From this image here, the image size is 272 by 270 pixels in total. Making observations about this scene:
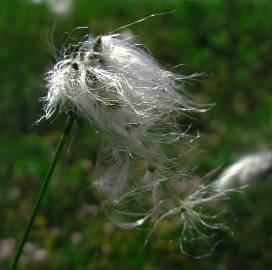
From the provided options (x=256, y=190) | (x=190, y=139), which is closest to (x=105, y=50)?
(x=190, y=139)

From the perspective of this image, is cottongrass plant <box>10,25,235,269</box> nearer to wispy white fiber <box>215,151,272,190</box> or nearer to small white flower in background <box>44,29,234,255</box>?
small white flower in background <box>44,29,234,255</box>

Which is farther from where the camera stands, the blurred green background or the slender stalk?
the blurred green background

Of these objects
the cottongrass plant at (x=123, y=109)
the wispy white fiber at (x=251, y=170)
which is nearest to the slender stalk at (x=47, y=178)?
the cottongrass plant at (x=123, y=109)

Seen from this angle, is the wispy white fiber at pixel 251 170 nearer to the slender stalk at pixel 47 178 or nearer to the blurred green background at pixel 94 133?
the blurred green background at pixel 94 133

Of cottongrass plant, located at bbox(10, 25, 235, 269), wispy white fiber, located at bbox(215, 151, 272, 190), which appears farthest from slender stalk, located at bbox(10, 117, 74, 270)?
wispy white fiber, located at bbox(215, 151, 272, 190)

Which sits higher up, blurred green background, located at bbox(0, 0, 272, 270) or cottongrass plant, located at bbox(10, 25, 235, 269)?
cottongrass plant, located at bbox(10, 25, 235, 269)

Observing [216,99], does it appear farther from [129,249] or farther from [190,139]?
[190,139]

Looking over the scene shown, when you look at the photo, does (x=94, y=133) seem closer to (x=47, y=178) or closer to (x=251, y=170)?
(x=47, y=178)

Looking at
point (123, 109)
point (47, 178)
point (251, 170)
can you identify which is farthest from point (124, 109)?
point (251, 170)
